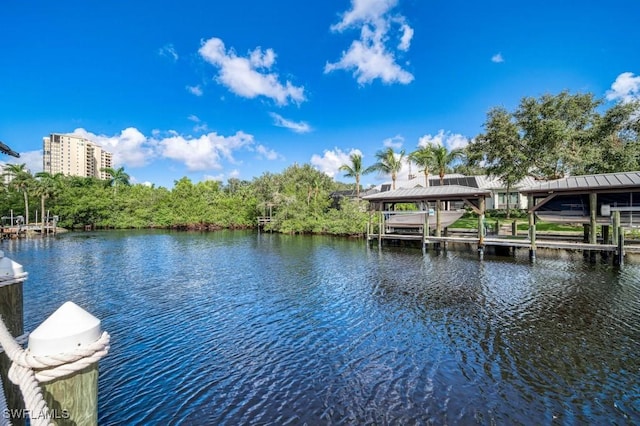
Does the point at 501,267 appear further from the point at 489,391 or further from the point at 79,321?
the point at 79,321

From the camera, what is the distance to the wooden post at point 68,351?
5.39 ft

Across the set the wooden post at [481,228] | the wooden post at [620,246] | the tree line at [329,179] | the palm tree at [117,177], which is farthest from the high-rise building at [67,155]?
the wooden post at [620,246]

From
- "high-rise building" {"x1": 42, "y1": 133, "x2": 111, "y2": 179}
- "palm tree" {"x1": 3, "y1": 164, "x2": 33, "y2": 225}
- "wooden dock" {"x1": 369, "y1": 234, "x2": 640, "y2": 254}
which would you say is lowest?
"wooden dock" {"x1": 369, "y1": 234, "x2": 640, "y2": 254}

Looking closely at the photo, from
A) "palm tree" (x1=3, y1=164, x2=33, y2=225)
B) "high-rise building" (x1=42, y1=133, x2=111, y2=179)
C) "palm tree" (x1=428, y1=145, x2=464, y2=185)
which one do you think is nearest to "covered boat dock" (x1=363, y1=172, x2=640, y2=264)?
"palm tree" (x1=428, y1=145, x2=464, y2=185)

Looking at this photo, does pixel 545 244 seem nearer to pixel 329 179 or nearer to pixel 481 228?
pixel 481 228

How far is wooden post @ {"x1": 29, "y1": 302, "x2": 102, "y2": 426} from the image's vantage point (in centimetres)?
164

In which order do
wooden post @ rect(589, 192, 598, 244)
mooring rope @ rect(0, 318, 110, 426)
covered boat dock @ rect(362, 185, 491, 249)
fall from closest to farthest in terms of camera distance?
mooring rope @ rect(0, 318, 110, 426) → wooden post @ rect(589, 192, 598, 244) → covered boat dock @ rect(362, 185, 491, 249)

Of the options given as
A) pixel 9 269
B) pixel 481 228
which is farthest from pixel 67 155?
pixel 9 269

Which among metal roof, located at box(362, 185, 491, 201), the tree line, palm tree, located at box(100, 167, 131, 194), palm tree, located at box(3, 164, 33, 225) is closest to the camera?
metal roof, located at box(362, 185, 491, 201)

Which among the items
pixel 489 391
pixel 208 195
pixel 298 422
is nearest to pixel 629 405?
pixel 489 391

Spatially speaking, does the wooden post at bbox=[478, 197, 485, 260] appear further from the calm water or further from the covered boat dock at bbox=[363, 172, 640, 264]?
the calm water

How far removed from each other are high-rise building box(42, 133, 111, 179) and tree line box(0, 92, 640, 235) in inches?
2922

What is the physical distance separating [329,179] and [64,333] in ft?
195

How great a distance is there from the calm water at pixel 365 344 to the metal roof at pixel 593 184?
4289 mm
